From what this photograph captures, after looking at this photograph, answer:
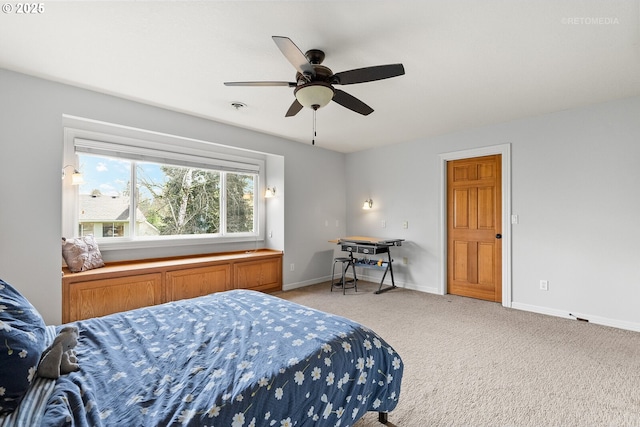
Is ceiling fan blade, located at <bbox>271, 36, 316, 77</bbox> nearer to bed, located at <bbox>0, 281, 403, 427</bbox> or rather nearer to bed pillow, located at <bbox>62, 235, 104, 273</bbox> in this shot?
bed, located at <bbox>0, 281, 403, 427</bbox>

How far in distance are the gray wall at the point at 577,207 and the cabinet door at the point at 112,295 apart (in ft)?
14.3

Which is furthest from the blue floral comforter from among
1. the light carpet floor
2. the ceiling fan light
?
the ceiling fan light

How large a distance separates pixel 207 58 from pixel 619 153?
4.18 meters

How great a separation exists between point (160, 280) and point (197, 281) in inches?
17.5

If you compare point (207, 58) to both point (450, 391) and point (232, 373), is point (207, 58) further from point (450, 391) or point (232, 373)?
point (450, 391)

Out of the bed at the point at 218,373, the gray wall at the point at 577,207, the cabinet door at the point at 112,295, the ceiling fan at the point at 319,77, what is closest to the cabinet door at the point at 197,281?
the cabinet door at the point at 112,295

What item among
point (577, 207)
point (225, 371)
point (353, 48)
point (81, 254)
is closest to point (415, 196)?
point (577, 207)

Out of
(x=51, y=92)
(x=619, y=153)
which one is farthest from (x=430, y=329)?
(x=51, y=92)

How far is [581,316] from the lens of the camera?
3.43m

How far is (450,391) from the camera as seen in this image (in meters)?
2.09

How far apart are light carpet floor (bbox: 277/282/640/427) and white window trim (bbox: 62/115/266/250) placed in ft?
7.28

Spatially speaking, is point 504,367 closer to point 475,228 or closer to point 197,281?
point 475,228

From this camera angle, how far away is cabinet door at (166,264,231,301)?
12.0 feet

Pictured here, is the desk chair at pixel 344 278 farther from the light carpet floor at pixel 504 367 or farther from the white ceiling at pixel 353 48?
the white ceiling at pixel 353 48
